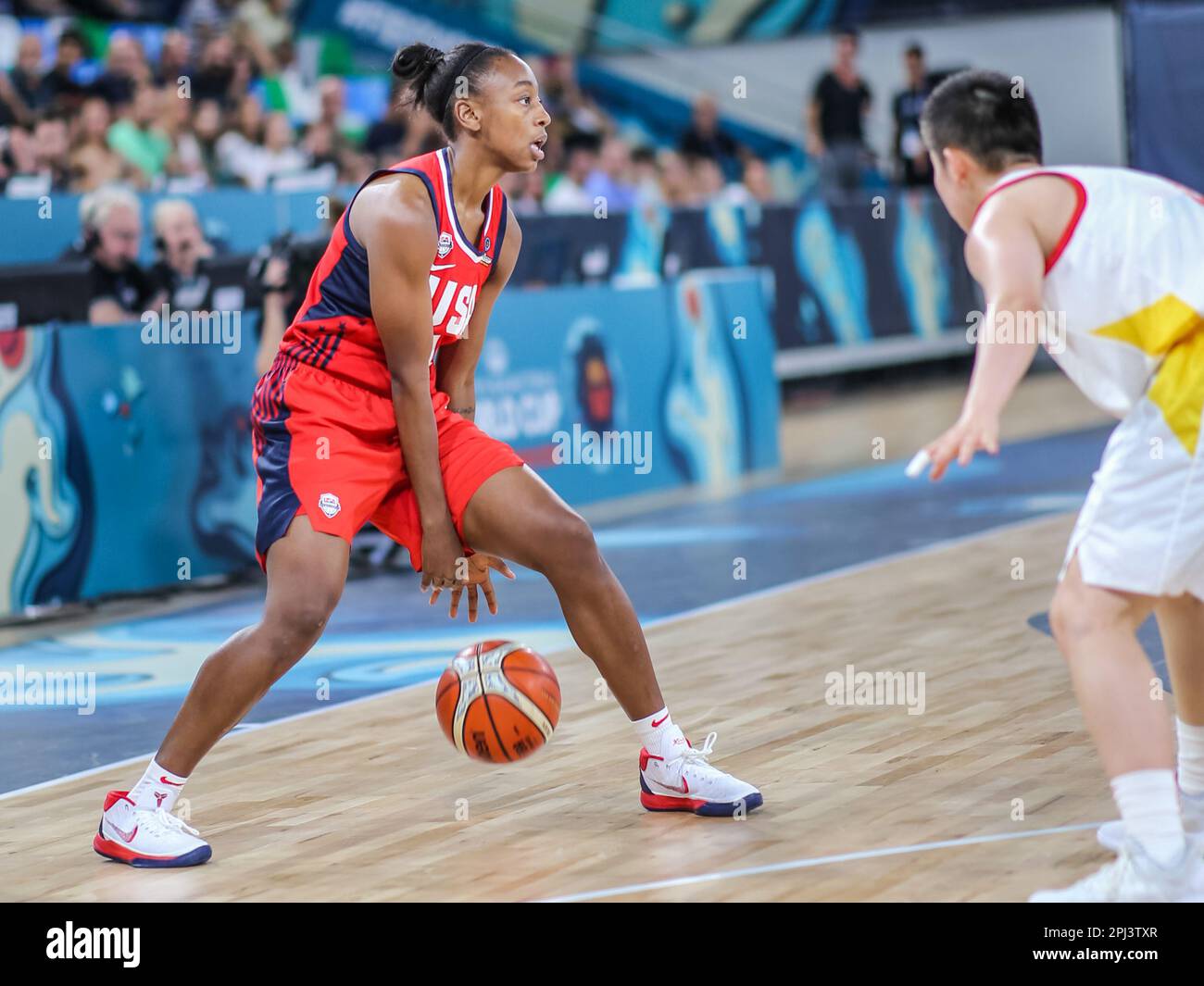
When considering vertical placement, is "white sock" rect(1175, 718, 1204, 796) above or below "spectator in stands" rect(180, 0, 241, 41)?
below

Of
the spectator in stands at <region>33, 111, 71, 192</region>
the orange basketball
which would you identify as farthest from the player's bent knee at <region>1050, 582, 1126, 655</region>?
the spectator in stands at <region>33, 111, 71, 192</region>

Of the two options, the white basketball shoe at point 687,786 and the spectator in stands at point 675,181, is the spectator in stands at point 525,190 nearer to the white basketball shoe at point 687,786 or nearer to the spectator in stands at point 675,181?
the spectator in stands at point 675,181

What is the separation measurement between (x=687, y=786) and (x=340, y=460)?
1195 mm

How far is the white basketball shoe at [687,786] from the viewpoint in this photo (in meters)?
4.47

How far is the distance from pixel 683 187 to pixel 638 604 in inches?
362

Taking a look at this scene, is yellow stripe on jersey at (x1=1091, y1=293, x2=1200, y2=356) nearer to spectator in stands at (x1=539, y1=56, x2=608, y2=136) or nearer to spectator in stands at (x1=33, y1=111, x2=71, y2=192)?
spectator in stands at (x1=33, y1=111, x2=71, y2=192)

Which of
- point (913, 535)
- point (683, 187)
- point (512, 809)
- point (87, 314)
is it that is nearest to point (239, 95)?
point (683, 187)

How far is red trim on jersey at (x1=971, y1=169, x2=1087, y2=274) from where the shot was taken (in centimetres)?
355

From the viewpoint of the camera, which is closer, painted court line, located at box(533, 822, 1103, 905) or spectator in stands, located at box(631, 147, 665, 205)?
painted court line, located at box(533, 822, 1103, 905)

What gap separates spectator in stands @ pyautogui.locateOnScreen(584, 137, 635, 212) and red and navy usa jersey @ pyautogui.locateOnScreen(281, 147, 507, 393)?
1035cm

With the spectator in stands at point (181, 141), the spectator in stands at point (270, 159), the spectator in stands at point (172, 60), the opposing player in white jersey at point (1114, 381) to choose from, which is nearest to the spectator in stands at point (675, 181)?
the spectator in stands at point (270, 159)

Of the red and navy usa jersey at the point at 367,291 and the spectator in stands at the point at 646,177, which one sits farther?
the spectator in stands at the point at 646,177

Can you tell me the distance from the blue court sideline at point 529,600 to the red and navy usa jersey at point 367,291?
5.64ft

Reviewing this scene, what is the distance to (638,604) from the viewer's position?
7.70 meters
